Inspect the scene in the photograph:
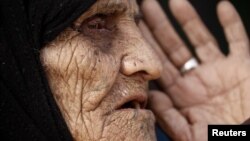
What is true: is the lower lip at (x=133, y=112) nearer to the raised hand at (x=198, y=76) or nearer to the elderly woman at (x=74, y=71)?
the elderly woman at (x=74, y=71)

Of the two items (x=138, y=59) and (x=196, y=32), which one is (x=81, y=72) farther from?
(x=196, y=32)

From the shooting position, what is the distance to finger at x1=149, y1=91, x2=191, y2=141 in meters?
2.83

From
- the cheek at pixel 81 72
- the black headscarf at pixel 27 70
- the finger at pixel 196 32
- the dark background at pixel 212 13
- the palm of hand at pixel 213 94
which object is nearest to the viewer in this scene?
the black headscarf at pixel 27 70

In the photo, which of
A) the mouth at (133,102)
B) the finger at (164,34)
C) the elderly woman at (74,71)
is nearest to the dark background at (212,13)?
the finger at (164,34)

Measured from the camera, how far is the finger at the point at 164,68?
2.98 m

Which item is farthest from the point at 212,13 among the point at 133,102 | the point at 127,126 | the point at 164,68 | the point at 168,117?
the point at 127,126

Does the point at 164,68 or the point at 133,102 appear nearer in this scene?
the point at 133,102

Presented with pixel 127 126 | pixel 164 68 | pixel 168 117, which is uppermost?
pixel 164 68

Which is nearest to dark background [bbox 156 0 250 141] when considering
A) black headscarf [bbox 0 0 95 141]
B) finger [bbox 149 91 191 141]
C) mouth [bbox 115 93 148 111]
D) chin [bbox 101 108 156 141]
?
finger [bbox 149 91 191 141]

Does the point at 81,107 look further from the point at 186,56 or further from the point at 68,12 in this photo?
the point at 186,56

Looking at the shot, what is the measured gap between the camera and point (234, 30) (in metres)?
2.92

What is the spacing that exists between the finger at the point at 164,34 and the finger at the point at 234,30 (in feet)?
0.78

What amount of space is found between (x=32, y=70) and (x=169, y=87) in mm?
1078

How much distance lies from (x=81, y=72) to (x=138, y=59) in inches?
10.2
